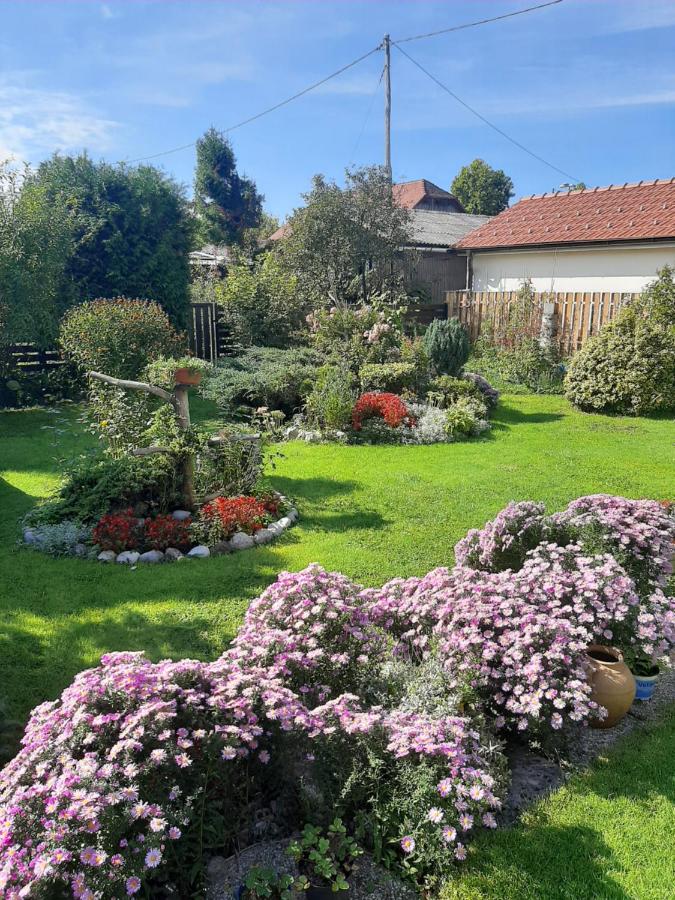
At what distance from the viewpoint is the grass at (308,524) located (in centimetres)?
407

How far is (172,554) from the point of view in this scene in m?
5.33

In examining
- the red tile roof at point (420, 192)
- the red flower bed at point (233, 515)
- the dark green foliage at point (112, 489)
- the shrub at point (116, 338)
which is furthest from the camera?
the red tile roof at point (420, 192)

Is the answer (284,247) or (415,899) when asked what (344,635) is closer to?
(415,899)

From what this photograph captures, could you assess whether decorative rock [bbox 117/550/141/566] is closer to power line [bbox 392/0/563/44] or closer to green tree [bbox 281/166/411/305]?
green tree [bbox 281/166/411/305]

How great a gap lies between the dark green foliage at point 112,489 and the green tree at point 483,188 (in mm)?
51762

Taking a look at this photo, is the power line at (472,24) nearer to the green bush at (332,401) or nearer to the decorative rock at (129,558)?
the green bush at (332,401)

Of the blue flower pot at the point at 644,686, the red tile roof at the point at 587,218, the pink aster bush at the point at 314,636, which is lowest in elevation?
the blue flower pot at the point at 644,686

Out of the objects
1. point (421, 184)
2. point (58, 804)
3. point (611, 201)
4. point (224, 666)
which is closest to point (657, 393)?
point (611, 201)

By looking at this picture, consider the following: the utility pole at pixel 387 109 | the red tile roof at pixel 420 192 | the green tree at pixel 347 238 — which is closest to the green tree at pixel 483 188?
the red tile roof at pixel 420 192

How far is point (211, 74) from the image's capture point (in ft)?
43.7

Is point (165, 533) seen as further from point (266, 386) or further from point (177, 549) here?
point (266, 386)

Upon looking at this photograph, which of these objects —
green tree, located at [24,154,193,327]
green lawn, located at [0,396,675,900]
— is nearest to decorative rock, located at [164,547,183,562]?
green lawn, located at [0,396,675,900]

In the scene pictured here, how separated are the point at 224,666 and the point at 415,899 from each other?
1.11m

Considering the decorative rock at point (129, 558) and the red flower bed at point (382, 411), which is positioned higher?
the red flower bed at point (382, 411)
